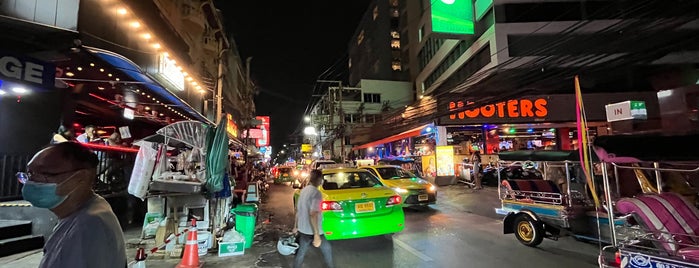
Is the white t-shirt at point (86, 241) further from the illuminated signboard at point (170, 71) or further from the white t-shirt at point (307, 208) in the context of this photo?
the illuminated signboard at point (170, 71)

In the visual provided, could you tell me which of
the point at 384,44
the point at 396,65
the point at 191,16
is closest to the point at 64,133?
the point at 191,16

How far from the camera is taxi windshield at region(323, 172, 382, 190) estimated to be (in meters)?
7.93

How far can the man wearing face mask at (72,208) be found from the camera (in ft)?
5.96

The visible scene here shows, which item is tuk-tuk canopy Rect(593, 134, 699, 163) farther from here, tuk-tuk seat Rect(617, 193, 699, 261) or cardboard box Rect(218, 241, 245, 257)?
cardboard box Rect(218, 241, 245, 257)

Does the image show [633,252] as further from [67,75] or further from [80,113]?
[80,113]

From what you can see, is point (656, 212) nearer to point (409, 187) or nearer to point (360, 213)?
point (360, 213)

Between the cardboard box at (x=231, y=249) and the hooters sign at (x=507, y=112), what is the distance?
17.6 metres

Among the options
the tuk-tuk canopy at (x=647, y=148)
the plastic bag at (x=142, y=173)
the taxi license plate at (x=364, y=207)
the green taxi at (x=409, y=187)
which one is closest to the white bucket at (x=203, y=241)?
the plastic bag at (x=142, y=173)

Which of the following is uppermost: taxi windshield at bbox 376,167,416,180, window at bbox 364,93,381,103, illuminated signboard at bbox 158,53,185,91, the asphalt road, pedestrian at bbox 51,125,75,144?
window at bbox 364,93,381,103

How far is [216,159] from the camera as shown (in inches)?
279

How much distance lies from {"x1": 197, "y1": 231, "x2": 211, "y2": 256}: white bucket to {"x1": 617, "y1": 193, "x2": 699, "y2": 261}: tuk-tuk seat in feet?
23.3

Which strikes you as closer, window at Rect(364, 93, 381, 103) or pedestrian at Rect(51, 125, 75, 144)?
pedestrian at Rect(51, 125, 75, 144)

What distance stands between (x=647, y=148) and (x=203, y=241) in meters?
7.41

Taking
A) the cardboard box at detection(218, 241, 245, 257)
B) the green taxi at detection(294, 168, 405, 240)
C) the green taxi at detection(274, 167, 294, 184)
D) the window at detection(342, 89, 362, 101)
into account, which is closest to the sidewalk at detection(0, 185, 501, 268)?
the cardboard box at detection(218, 241, 245, 257)
